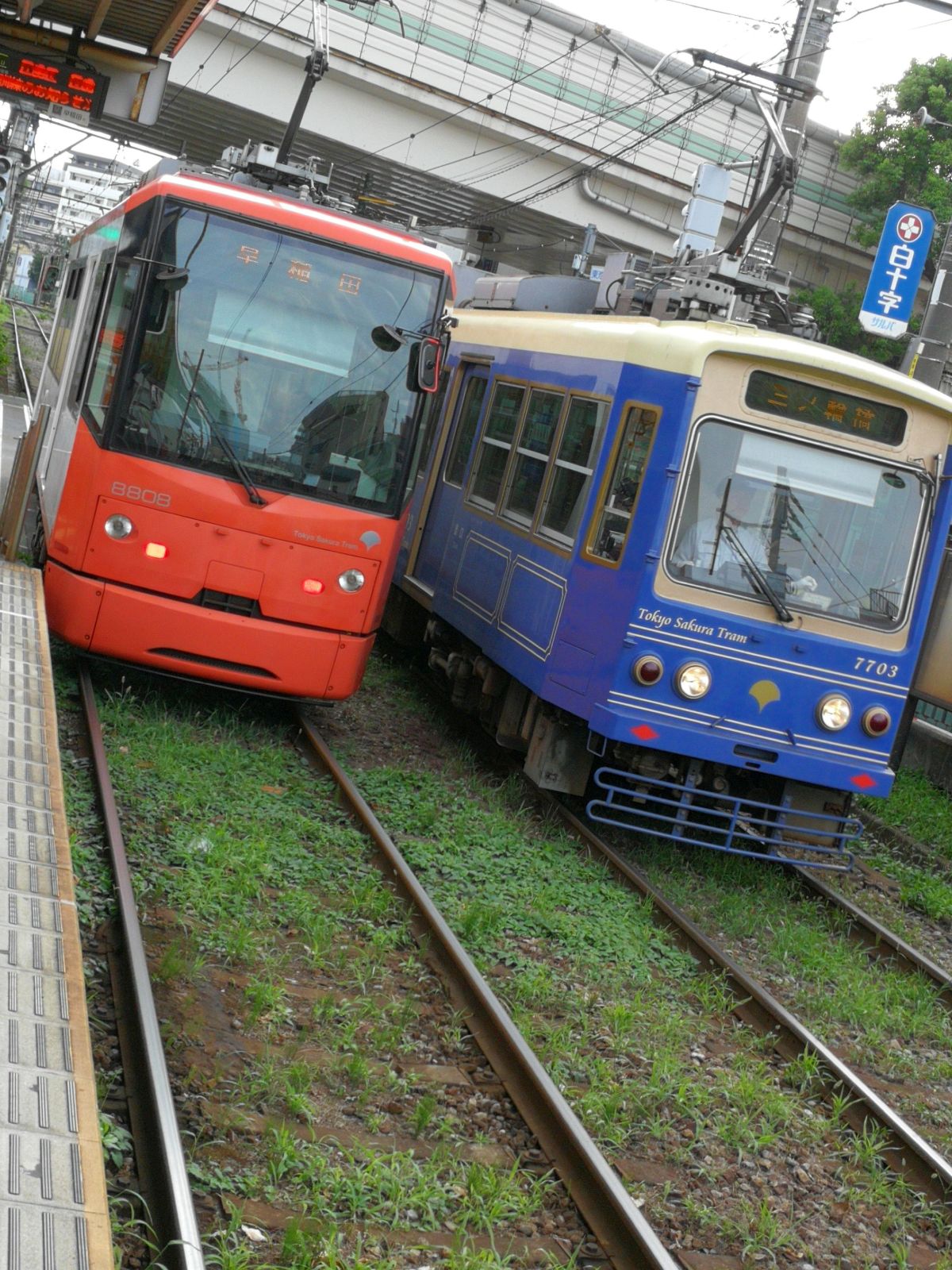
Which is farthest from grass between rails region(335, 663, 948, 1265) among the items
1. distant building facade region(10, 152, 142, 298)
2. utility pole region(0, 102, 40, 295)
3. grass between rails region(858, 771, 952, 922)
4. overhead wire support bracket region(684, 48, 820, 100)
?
distant building facade region(10, 152, 142, 298)

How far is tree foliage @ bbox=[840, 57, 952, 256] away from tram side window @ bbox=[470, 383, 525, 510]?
2303 cm

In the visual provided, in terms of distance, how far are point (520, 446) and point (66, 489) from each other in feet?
10.0

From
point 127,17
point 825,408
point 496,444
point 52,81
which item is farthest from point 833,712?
point 52,81

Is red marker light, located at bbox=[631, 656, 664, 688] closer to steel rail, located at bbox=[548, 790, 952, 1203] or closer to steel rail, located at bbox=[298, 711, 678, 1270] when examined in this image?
steel rail, located at bbox=[548, 790, 952, 1203]

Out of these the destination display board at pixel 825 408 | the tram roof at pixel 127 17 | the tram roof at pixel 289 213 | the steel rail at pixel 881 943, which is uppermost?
the tram roof at pixel 127 17

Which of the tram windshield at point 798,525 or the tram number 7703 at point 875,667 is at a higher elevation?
the tram windshield at point 798,525

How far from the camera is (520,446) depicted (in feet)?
34.3

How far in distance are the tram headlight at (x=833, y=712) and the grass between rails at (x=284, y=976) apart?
2830 millimetres

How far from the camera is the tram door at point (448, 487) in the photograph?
38.3 feet

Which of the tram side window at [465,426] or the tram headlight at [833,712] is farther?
the tram side window at [465,426]

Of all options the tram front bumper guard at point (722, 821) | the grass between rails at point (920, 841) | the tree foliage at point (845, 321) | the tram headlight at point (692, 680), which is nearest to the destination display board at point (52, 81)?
the tram front bumper guard at point (722, 821)

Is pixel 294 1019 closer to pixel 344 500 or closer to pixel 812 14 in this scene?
pixel 344 500

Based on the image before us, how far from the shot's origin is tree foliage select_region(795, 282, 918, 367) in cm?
3189

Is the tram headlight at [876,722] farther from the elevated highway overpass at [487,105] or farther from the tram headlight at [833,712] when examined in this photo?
the elevated highway overpass at [487,105]
